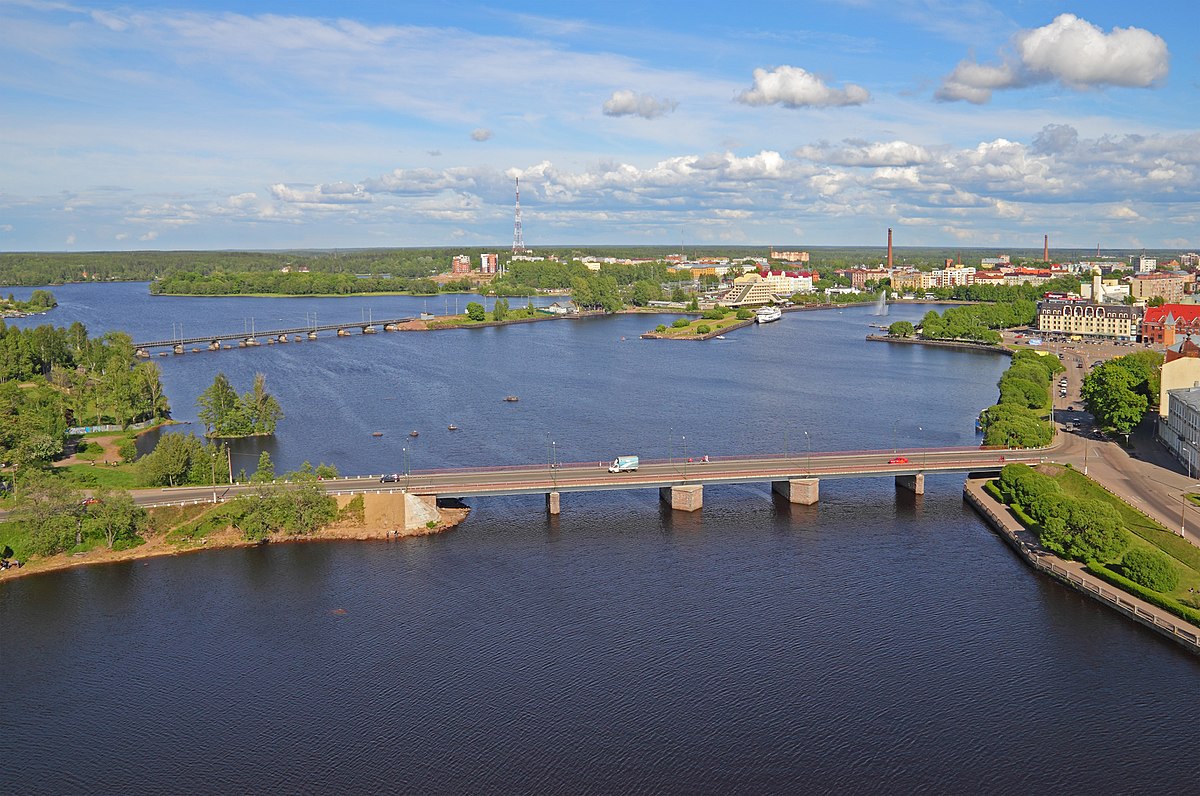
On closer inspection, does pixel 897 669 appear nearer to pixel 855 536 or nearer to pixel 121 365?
pixel 855 536

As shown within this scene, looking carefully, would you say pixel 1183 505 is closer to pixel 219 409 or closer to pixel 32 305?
pixel 219 409

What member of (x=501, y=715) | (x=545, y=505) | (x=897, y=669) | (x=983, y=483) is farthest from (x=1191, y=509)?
(x=501, y=715)

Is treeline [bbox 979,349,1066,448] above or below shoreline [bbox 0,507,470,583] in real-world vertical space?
above

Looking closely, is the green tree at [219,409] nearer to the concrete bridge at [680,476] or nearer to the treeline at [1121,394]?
the concrete bridge at [680,476]

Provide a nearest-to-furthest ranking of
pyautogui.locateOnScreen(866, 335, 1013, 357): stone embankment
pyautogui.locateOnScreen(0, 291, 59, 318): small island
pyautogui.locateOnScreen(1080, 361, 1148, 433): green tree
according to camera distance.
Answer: pyautogui.locateOnScreen(1080, 361, 1148, 433): green tree < pyautogui.locateOnScreen(866, 335, 1013, 357): stone embankment < pyautogui.locateOnScreen(0, 291, 59, 318): small island

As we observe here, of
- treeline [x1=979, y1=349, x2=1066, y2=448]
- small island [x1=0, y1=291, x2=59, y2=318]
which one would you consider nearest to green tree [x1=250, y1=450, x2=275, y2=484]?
treeline [x1=979, y1=349, x2=1066, y2=448]

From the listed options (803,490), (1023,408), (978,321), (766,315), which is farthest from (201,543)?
(766,315)

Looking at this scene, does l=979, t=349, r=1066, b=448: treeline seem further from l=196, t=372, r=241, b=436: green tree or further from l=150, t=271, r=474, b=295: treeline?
l=150, t=271, r=474, b=295: treeline
